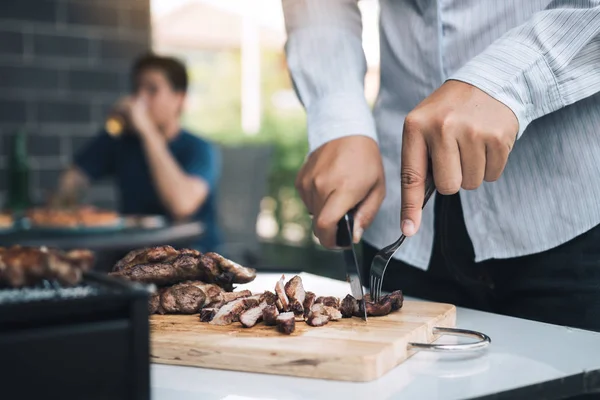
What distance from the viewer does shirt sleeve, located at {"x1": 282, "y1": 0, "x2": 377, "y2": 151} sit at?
138 cm

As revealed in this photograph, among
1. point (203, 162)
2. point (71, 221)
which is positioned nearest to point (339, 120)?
point (71, 221)

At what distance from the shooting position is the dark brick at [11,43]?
4730mm

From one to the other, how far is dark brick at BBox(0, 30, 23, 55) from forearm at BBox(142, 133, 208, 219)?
4.56 feet

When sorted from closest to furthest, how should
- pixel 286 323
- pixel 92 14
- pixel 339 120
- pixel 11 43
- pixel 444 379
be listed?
pixel 444 379 → pixel 286 323 → pixel 339 120 → pixel 11 43 → pixel 92 14

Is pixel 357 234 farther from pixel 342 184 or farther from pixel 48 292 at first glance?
pixel 48 292

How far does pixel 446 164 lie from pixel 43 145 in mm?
4378

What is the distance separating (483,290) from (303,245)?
16.9 feet

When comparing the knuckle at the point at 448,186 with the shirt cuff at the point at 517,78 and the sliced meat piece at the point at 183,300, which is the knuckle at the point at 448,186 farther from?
the sliced meat piece at the point at 183,300

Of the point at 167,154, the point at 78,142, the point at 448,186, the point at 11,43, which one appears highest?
the point at 11,43

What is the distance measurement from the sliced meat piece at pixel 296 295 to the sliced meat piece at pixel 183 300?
0.46ft

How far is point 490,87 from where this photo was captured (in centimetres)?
108

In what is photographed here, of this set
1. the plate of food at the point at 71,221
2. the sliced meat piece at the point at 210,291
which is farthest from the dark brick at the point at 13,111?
the sliced meat piece at the point at 210,291

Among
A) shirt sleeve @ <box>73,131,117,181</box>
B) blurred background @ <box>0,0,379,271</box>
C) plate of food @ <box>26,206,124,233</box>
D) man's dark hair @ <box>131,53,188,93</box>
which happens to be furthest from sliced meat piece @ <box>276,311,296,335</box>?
shirt sleeve @ <box>73,131,117,181</box>

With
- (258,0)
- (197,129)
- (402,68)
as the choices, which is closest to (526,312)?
(402,68)
